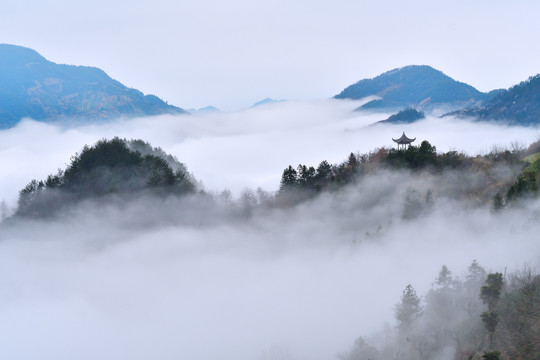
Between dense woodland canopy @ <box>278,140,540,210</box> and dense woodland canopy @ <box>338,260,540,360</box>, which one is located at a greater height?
dense woodland canopy @ <box>278,140,540,210</box>

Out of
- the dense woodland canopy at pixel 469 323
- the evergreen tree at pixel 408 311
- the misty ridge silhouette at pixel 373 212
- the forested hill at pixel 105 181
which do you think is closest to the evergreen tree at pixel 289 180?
the misty ridge silhouette at pixel 373 212

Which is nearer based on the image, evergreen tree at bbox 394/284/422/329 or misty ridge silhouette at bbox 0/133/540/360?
misty ridge silhouette at bbox 0/133/540/360

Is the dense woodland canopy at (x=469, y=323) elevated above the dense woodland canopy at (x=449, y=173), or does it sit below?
below

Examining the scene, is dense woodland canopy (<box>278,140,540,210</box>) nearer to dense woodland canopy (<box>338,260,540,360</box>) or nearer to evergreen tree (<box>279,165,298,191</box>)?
evergreen tree (<box>279,165,298,191</box>)

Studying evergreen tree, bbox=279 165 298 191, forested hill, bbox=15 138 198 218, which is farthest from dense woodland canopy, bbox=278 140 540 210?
forested hill, bbox=15 138 198 218

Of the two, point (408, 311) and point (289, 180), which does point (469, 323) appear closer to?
point (408, 311)

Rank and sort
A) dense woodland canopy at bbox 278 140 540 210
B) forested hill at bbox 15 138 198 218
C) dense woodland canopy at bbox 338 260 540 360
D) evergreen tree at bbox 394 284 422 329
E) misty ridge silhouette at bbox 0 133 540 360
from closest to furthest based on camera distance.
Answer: dense woodland canopy at bbox 338 260 540 360 < misty ridge silhouette at bbox 0 133 540 360 < evergreen tree at bbox 394 284 422 329 < dense woodland canopy at bbox 278 140 540 210 < forested hill at bbox 15 138 198 218

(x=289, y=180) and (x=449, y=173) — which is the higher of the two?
(x=449, y=173)

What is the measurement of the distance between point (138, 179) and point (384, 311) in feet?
217

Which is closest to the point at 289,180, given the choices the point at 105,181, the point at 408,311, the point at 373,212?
the point at 373,212

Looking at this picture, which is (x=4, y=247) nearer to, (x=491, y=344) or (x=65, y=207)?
(x=65, y=207)

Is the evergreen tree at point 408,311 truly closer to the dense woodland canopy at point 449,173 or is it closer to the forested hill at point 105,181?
the dense woodland canopy at point 449,173

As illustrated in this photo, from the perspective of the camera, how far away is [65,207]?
112438 mm

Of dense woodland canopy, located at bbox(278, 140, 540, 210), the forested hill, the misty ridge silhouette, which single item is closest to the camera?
the misty ridge silhouette
